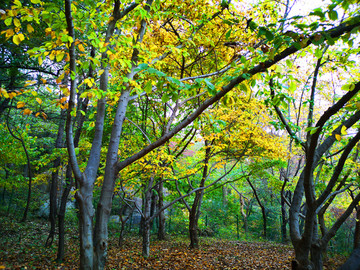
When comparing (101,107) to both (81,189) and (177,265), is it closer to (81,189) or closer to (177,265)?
(81,189)

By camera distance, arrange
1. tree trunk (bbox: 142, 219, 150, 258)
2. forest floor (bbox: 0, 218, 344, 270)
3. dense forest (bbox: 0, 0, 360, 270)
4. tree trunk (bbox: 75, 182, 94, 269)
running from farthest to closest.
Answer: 1. tree trunk (bbox: 142, 219, 150, 258)
2. forest floor (bbox: 0, 218, 344, 270)
3. tree trunk (bbox: 75, 182, 94, 269)
4. dense forest (bbox: 0, 0, 360, 270)

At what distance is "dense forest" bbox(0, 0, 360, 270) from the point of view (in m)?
2.08

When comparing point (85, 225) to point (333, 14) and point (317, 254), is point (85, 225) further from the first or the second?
point (317, 254)

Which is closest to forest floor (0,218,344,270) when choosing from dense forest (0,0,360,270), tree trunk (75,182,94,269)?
dense forest (0,0,360,270)

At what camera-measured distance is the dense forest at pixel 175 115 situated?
6.81ft

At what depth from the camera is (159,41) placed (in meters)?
5.82

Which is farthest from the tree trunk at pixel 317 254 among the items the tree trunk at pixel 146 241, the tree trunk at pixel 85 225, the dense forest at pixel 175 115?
the tree trunk at pixel 146 241

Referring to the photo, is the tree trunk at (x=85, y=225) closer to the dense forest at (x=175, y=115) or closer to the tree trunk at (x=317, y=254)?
the dense forest at (x=175, y=115)

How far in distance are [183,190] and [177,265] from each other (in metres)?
7.35

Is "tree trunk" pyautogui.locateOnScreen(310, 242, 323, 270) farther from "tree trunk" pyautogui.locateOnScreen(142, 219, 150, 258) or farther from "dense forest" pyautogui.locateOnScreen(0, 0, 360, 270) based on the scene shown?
"tree trunk" pyautogui.locateOnScreen(142, 219, 150, 258)

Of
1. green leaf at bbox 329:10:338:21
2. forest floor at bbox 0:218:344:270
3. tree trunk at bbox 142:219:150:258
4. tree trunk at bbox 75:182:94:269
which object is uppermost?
green leaf at bbox 329:10:338:21

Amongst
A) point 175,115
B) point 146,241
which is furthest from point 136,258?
point 175,115

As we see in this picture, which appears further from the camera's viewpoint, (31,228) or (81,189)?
(31,228)

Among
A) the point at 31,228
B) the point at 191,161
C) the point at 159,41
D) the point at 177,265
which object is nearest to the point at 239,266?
the point at 177,265
